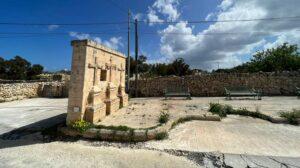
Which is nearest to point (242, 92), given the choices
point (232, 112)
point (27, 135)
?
point (232, 112)

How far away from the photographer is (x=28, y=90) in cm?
1606

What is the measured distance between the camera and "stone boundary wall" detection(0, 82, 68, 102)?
14105 mm

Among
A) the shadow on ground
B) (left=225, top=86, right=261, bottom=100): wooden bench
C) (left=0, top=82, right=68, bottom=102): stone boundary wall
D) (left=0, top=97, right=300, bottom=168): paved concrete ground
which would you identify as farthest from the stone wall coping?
(left=0, top=82, right=68, bottom=102): stone boundary wall

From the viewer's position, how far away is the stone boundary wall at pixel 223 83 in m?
14.7

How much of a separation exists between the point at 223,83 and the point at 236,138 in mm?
10480

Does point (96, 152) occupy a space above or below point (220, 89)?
below

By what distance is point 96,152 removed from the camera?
4.64 m

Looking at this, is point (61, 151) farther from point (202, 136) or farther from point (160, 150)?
point (202, 136)

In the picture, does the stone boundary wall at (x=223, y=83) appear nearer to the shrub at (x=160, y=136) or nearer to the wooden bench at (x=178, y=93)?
the wooden bench at (x=178, y=93)

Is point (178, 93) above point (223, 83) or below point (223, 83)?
below

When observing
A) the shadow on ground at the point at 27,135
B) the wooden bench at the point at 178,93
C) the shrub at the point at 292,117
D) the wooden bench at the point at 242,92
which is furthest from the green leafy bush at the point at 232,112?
the shadow on ground at the point at 27,135

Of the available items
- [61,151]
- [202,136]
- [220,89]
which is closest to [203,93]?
[220,89]

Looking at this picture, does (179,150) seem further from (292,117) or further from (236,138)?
(292,117)

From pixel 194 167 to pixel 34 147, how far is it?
386 cm
